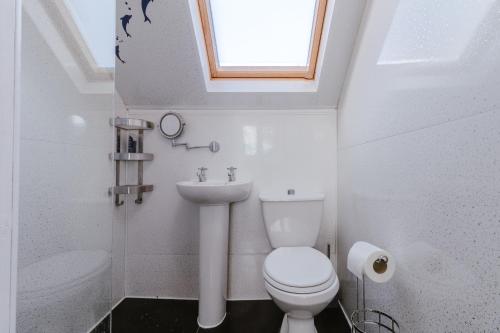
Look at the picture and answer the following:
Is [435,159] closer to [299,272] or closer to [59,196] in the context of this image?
[299,272]

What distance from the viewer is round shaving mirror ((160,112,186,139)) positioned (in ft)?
5.52

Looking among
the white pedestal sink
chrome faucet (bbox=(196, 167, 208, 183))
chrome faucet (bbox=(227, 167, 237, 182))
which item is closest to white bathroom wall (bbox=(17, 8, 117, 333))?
the white pedestal sink

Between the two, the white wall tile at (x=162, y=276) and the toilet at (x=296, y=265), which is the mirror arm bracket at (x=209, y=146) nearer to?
the toilet at (x=296, y=265)

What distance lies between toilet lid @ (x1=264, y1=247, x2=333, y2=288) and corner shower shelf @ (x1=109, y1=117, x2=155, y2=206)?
1.01m

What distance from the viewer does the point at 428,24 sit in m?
0.74

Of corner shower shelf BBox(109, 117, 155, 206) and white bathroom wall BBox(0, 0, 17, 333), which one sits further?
corner shower shelf BBox(109, 117, 155, 206)

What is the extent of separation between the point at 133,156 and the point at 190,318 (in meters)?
1.12

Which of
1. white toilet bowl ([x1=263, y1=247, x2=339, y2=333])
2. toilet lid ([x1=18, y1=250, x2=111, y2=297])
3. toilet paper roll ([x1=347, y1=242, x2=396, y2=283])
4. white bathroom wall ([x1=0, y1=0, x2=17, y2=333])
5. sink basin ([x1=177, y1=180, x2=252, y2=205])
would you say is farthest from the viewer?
sink basin ([x1=177, y1=180, x2=252, y2=205])

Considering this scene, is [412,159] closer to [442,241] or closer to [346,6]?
[442,241]

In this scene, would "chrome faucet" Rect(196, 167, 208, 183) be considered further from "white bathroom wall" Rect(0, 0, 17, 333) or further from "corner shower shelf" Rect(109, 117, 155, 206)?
"white bathroom wall" Rect(0, 0, 17, 333)

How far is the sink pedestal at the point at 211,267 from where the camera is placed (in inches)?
55.3

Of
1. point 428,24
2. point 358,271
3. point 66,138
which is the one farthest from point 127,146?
point 428,24

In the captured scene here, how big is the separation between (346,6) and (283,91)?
0.58 meters

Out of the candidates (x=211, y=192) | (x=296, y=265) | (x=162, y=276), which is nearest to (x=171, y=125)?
(x=211, y=192)
